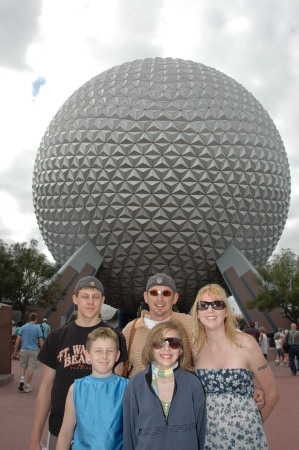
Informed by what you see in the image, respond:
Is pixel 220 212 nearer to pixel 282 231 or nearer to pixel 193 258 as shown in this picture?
pixel 193 258

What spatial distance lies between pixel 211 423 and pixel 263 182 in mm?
21599

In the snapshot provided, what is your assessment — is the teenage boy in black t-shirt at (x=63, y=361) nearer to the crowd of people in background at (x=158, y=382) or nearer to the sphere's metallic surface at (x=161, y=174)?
the crowd of people in background at (x=158, y=382)

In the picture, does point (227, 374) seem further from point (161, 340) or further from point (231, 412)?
point (161, 340)

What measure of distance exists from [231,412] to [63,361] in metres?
1.30

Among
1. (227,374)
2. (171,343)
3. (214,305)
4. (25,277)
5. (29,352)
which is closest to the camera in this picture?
(171,343)

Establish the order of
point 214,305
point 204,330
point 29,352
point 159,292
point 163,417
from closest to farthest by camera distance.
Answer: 1. point 163,417
2. point 214,305
3. point 204,330
4. point 159,292
5. point 29,352

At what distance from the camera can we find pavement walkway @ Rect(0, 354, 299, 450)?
557 cm

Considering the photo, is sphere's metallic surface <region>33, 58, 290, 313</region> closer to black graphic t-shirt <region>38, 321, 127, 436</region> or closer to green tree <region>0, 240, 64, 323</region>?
green tree <region>0, 240, 64, 323</region>

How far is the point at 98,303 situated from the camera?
3809 millimetres

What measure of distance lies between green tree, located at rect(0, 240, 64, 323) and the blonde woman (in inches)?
745

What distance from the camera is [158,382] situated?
9.45ft

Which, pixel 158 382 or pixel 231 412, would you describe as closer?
pixel 158 382

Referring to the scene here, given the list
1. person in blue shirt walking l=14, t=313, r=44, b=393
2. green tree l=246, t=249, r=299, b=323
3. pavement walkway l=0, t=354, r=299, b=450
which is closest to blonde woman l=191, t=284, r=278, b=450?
pavement walkway l=0, t=354, r=299, b=450

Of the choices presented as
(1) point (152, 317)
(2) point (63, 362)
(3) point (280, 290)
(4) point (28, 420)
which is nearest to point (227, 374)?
(1) point (152, 317)
